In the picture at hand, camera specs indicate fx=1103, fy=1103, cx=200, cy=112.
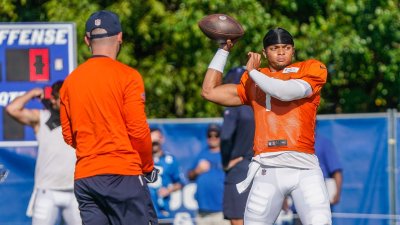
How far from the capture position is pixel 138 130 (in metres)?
6.84

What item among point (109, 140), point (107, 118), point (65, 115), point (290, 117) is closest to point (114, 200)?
point (109, 140)

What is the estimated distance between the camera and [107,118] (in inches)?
267

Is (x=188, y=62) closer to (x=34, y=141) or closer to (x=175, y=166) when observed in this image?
(x=175, y=166)

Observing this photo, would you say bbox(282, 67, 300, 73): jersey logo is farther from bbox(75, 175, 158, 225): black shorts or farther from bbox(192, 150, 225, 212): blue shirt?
bbox(192, 150, 225, 212): blue shirt

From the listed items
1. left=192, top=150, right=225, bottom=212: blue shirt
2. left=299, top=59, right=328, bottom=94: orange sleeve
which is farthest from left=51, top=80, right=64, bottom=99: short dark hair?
left=192, top=150, right=225, bottom=212: blue shirt

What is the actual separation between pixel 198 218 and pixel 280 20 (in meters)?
3.31

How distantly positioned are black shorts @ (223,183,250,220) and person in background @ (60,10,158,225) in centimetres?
296

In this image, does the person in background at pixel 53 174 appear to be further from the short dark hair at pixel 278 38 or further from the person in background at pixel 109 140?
the person in background at pixel 109 140

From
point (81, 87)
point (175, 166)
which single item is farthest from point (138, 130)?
point (175, 166)

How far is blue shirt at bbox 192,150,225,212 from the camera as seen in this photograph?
12.8 m

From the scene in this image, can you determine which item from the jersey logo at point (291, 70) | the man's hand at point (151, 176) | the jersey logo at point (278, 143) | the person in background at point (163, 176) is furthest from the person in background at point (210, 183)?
the man's hand at point (151, 176)

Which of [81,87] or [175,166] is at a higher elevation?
[81,87]

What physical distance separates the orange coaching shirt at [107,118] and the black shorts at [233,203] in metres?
3.05

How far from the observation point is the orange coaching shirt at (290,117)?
24.8 ft
